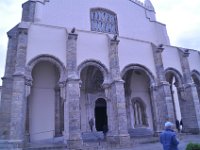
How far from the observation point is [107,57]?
13852 millimetres

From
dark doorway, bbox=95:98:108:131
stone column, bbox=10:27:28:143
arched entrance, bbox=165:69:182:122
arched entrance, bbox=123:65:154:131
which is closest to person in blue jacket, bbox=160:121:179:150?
stone column, bbox=10:27:28:143

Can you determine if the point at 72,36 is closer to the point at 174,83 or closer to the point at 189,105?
the point at 174,83

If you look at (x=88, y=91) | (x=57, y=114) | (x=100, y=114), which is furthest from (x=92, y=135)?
(x=88, y=91)

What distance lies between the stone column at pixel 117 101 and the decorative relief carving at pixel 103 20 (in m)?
5.06

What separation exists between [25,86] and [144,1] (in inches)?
640

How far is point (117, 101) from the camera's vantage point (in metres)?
12.5

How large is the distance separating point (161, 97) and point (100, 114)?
538cm


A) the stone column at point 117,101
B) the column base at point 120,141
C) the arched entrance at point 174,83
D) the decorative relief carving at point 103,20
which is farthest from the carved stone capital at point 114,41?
the column base at point 120,141

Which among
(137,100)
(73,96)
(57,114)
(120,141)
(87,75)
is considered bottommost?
(120,141)

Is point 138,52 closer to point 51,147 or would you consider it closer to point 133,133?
point 133,133

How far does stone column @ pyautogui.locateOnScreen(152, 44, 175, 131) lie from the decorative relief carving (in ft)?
17.3

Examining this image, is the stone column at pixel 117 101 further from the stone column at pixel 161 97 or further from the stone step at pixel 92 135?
the stone column at pixel 161 97

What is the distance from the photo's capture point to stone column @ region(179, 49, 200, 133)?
48.3ft

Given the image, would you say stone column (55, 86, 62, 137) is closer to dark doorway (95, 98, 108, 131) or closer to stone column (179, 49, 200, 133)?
dark doorway (95, 98, 108, 131)
